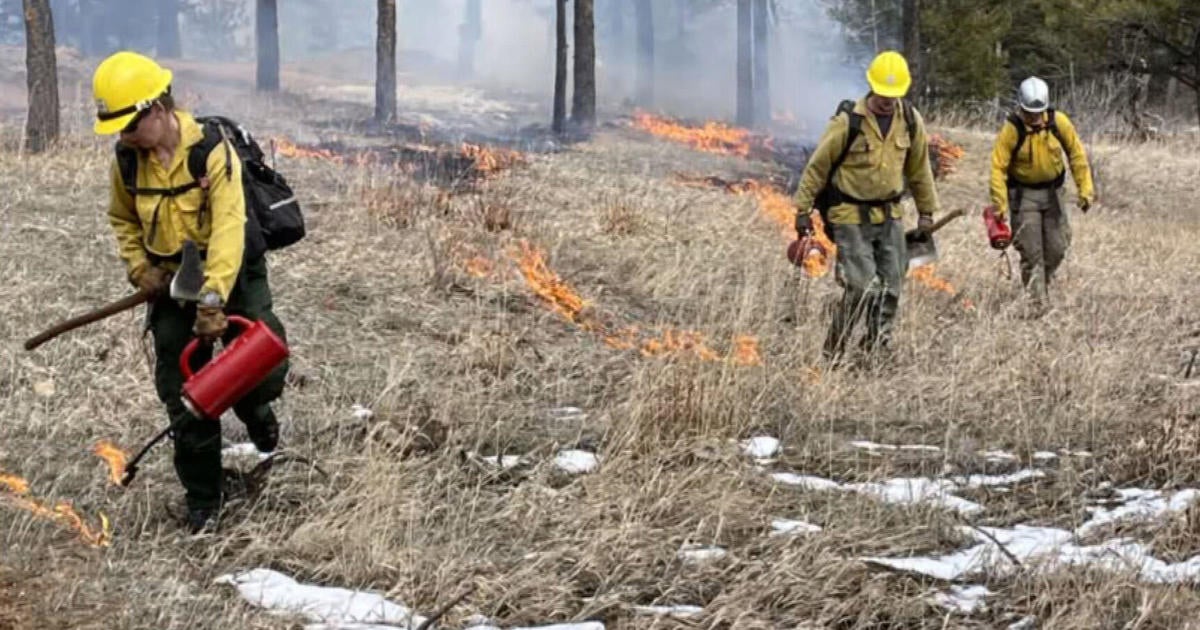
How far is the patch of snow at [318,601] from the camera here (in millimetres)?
3746

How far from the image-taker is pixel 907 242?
24.1 ft

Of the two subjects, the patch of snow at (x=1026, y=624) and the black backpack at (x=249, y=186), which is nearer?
the patch of snow at (x=1026, y=624)

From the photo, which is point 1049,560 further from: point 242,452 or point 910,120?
point 910,120

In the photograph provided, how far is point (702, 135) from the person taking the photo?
21.6 meters

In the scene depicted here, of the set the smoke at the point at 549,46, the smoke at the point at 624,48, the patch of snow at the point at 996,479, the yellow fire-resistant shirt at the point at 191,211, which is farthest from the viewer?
the smoke at the point at 549,46

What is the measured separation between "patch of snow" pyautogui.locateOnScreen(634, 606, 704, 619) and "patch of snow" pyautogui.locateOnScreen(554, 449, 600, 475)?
3.90ft

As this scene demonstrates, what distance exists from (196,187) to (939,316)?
18.2 feet

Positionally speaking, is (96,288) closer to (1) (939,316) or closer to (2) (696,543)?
(2) (696,543)

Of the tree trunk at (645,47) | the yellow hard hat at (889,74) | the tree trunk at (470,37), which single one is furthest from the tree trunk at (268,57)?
the yellow hard hat at (889,74)

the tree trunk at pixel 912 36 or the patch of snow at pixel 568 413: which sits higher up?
the tree trunk at pixel 912 36

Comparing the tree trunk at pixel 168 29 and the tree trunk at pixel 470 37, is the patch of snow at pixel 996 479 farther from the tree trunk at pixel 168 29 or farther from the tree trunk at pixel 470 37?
the tree trunk at pixel 168 29

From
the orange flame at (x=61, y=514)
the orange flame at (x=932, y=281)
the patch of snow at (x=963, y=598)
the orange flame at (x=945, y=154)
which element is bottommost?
the patch of snow at (x=963, y=598)

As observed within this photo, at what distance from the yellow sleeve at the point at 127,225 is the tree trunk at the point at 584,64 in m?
15.6

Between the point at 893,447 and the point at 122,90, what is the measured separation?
3512mm
